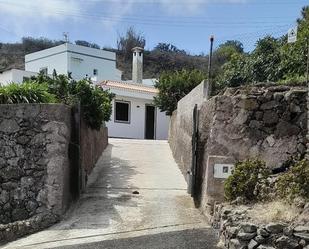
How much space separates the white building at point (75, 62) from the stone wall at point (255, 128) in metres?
28.0

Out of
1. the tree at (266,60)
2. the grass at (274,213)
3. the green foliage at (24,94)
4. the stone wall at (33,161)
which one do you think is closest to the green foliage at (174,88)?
the tree at (266,60)

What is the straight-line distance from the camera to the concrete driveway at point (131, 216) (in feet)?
29.0

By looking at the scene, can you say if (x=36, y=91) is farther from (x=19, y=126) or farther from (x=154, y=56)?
(x=154, y=56)

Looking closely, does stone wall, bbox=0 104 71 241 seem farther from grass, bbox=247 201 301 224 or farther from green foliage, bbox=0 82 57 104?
grass, bbox=247 201 301 224

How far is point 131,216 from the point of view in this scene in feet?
34.4

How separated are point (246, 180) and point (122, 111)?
20436 millimetres

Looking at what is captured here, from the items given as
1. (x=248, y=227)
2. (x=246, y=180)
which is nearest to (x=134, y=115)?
(x=246, y=180)

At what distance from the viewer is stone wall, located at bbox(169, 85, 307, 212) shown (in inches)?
396

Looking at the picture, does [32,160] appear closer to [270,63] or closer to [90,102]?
[90,102]

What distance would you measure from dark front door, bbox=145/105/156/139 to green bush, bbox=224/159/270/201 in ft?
68.2

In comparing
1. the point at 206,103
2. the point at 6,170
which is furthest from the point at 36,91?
the point at 206,103

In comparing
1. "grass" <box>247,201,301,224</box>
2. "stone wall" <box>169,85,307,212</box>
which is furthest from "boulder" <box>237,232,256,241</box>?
"stone wall" <box>169,85,307,212</box>

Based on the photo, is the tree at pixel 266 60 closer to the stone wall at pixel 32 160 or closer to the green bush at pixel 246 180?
the green bush at pixel 246 180

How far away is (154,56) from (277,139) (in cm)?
4773
